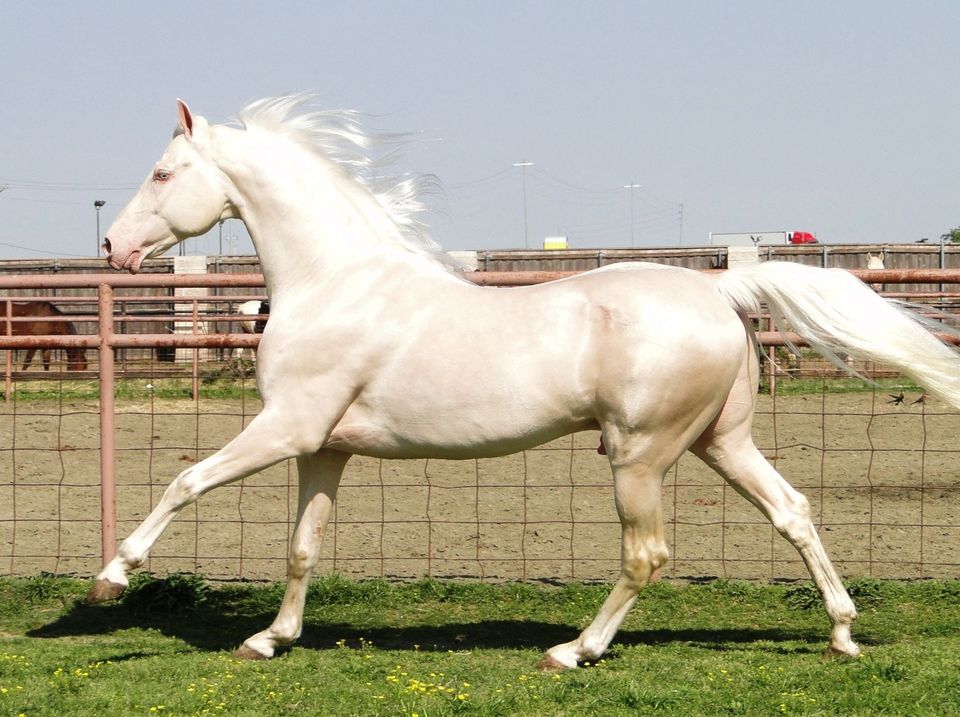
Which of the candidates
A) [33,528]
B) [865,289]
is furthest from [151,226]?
[33,528]

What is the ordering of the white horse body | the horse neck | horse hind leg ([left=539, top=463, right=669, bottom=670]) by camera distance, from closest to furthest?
the white horse body, horse hind leg ([left=539, top=463, right=669, bottom=670]), the horse neck

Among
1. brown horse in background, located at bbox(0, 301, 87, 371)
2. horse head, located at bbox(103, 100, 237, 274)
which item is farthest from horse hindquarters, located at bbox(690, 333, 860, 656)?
brown horse in background, located at bbox(0, 301, 87, 371)

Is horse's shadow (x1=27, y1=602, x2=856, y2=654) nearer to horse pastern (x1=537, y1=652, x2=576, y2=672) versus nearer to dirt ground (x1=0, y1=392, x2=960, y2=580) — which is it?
horse pastern (x1=537, y1=652, x2=576, y2=672)

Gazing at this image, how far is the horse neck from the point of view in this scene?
15.4ft

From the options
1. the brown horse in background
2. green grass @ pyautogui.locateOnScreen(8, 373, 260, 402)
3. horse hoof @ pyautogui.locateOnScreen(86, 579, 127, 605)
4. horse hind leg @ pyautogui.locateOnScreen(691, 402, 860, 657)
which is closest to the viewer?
horse hoof @ pyautogui.locateOnScreen(86, 579, 127, 605)

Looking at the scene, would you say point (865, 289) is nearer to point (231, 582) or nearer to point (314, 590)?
point (314, 590)

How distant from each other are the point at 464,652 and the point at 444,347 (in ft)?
4.19

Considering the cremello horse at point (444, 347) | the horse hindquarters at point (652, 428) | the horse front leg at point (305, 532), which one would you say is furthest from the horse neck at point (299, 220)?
the horse hindquarters at point (652, 428)

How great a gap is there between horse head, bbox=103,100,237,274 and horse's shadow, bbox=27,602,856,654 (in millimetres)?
1642

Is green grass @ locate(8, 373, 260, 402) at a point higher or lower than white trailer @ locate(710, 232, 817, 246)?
lower

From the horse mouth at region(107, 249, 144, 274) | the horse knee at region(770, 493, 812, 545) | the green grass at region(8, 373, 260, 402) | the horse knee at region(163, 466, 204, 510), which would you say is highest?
the horse mouth at region(107, 249, 144, 274)

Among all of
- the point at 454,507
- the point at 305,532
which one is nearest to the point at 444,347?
the point at 305,532

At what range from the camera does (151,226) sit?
4719 millimetres

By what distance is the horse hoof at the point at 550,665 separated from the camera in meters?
4.42
